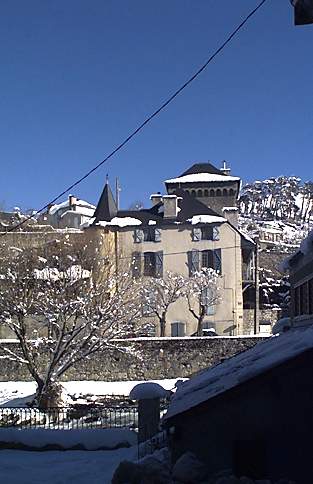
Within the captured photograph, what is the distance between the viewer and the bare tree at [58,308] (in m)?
22.5

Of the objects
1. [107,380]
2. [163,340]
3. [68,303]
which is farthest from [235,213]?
[68,303]

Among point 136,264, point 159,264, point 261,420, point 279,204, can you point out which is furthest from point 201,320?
point 279,204

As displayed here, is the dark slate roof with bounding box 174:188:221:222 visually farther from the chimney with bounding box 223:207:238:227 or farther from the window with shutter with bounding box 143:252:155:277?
the window with shutter with bounding box 143:252:155:277

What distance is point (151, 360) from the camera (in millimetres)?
29406

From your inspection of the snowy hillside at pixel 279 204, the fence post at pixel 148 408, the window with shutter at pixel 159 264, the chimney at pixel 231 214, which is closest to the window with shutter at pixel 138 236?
the window with shutter at pixel 159 264

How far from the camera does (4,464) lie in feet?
39.5

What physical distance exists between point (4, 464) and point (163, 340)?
18.0m

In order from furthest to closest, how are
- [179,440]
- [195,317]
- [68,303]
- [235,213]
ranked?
1. [235,213]
2. [195,317]
3. [68,303]
4. [179,440]

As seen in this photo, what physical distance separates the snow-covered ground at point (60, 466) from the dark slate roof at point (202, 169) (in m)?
41.4

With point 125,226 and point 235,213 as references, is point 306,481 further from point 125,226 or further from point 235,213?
point 235,213

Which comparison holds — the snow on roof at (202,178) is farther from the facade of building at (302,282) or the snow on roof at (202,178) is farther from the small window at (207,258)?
the facade of building at (302,282)

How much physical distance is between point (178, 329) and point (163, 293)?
112 inches

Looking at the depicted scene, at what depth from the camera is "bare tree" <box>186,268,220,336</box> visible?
123 ft

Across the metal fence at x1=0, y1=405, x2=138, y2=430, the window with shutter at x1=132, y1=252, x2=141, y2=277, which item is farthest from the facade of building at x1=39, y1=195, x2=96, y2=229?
the metal fence at x1=0, y1=405, x2=138, y2=430
